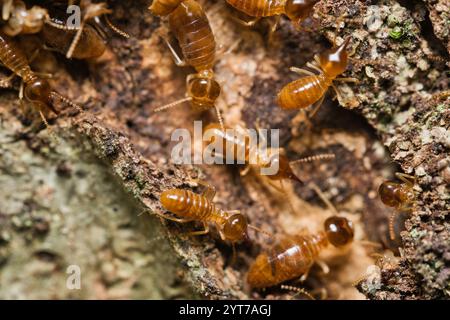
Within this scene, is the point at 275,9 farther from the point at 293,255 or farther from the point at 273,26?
the point at 293,255

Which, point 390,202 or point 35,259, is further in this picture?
point 35,259

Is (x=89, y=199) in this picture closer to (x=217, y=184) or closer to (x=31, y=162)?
(x=31, y=162)

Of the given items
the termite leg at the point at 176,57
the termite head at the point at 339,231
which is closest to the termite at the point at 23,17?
the termite leg at the point at 176,57

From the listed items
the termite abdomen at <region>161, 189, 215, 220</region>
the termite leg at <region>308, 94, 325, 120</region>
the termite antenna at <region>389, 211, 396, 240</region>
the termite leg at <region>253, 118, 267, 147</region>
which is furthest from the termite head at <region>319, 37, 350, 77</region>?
the termite abdomen at <region>161, 189, 215, 220</region>

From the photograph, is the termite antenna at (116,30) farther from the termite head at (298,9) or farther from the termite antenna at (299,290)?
the termite antenna at (299,290)

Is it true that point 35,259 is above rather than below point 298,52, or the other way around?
below

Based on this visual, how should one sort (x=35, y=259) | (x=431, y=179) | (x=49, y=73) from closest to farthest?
(x=431, y=179) < (x=49, y=73) < (x=35, y=259)
